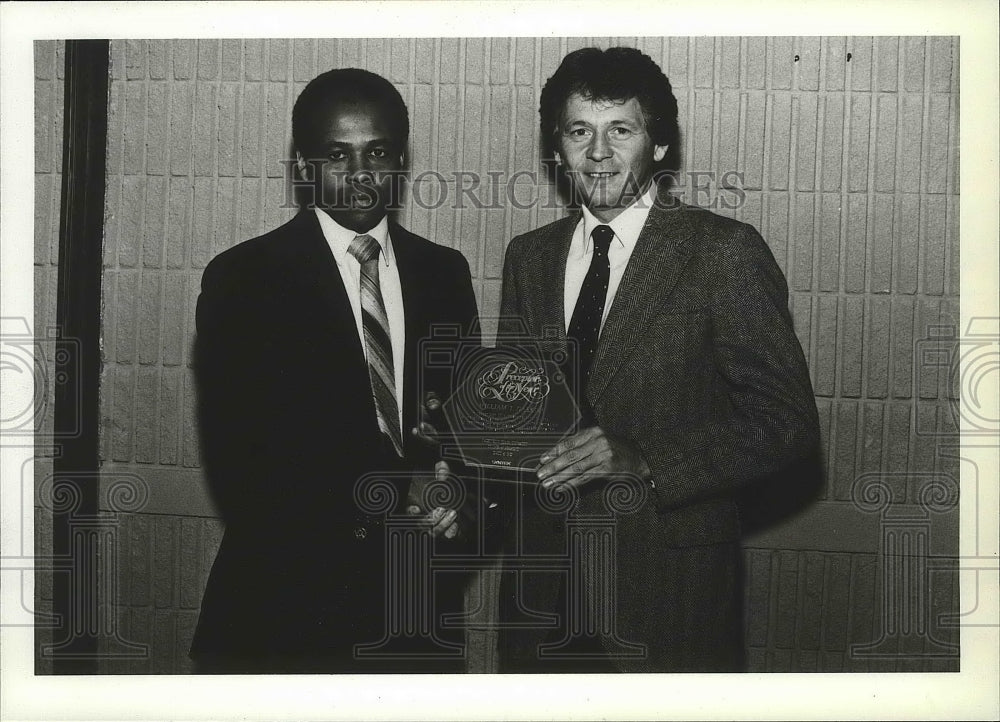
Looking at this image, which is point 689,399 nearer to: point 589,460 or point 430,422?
point 589,460

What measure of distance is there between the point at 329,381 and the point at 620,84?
1013 millimetres

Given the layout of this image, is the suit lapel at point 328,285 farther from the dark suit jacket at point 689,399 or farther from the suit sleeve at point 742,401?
the suit sleeve at point 742,401

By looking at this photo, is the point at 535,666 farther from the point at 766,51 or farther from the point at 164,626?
the point at 766,51

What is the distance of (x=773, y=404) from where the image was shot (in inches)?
105

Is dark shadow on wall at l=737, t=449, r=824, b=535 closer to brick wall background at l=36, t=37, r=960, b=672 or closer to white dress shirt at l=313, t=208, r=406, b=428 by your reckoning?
brick wall background at l=36, t=37, r=960, b=672

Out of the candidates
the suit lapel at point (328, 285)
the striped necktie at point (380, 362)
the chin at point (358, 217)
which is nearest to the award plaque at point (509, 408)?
the striped necktie at point (380, 362)

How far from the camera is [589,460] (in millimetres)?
2660

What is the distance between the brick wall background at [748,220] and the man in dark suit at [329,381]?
2.7 inches

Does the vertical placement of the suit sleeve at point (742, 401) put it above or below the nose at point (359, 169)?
below

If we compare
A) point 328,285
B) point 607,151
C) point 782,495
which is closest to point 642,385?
point 782,495

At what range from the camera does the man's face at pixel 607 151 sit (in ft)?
8.69

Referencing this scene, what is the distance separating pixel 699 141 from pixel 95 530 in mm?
1805

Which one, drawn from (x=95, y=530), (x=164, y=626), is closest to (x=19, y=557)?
(x=95, y=530)

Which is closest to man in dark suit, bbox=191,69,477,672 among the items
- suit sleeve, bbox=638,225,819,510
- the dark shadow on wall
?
suit sleeve, bbox=638,225,819,510
